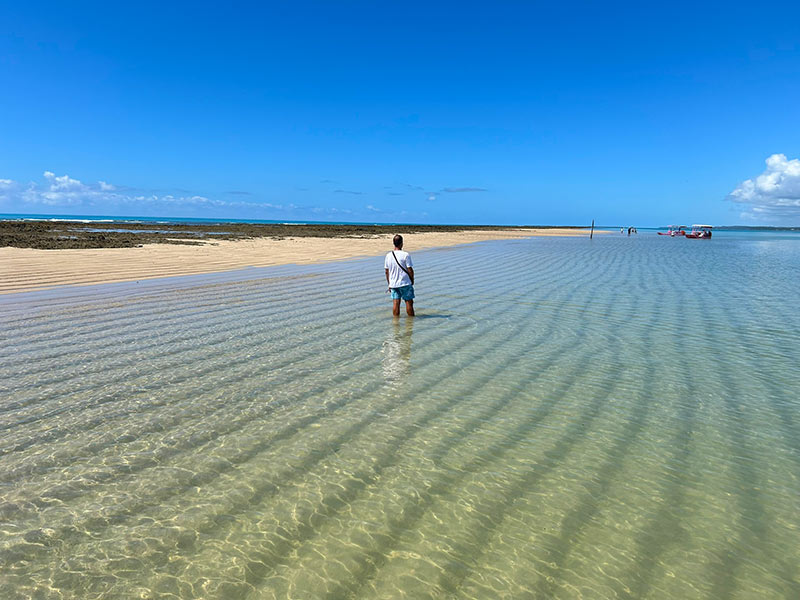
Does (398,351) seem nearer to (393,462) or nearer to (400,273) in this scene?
(400,273)

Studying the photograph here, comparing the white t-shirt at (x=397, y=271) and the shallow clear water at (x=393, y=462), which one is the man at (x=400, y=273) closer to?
the white t-shirt at (x=397, y=271)

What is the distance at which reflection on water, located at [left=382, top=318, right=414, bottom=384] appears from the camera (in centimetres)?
747

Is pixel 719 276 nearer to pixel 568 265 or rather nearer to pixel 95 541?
pixel 568 265

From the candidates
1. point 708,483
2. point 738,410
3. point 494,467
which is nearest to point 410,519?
point 494,467

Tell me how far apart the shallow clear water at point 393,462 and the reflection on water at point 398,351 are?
0.19 ft

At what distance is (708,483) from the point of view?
14.6ft

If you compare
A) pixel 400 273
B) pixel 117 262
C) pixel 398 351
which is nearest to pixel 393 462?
pixel 398 351

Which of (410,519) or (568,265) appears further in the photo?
(568,265)

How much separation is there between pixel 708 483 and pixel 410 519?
2884 mm

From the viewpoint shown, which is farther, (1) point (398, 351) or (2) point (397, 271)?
(2) point (397, 271)

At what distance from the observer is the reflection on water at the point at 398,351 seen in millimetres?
7473

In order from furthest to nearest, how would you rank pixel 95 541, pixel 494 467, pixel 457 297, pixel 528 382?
pixel 457 297, pixel 528 382, pixel 494 467, pixel 95 541

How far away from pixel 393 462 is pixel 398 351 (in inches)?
160

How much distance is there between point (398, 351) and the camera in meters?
8.74
